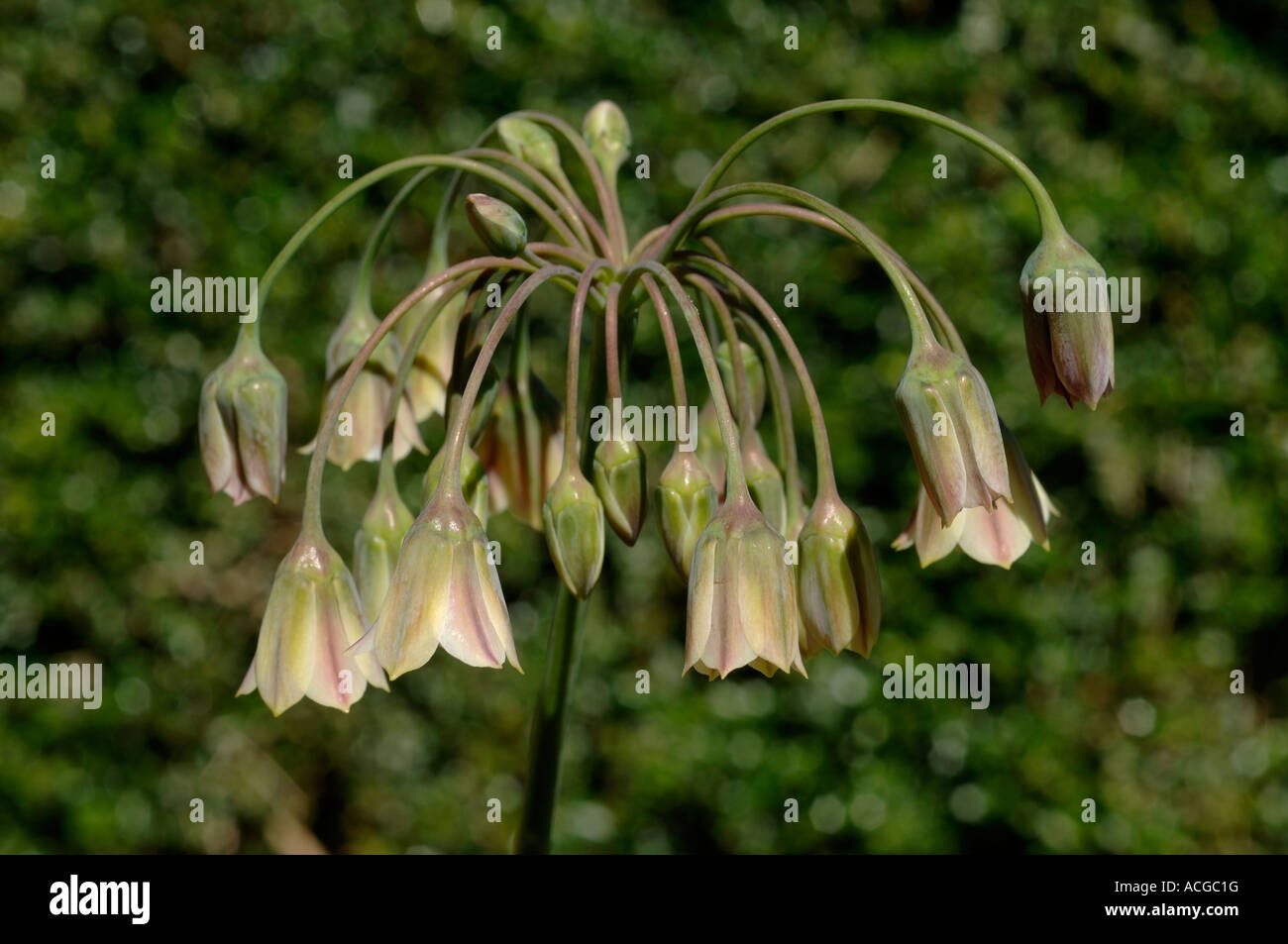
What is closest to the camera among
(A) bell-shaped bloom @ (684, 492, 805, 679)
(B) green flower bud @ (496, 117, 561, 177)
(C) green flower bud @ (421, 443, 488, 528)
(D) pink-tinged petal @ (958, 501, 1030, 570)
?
(A) bell-shaped bloom @ (684, 492, 805, 679)

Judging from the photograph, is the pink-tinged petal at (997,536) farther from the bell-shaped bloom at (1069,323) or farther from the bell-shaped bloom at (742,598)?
the bell-shaped bloom at (742,598)

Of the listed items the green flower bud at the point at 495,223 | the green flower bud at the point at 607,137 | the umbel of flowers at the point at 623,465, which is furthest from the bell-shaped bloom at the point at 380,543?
the green flower bud at the point at 607,137

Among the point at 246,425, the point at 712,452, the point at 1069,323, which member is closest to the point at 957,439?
the point at 1069,323

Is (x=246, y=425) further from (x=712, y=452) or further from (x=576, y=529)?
(x=712, y=452)

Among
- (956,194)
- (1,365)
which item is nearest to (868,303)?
(956,194)

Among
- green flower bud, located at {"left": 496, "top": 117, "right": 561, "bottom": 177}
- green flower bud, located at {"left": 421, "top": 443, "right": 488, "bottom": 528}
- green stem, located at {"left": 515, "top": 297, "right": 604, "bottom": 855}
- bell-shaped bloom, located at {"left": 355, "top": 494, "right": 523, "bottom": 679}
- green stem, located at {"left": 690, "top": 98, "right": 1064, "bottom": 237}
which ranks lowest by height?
green stem, located at {"left": 515, "top": 297, "right": 604, "bottom": 855}

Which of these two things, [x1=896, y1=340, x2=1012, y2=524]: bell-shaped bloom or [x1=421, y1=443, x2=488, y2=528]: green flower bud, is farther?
[x1=421, y1=443, x2=488, y2=528]: green flower bud

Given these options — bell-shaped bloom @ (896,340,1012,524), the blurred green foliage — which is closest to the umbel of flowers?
bell-shaped bloom @ (896,340,1012,524)

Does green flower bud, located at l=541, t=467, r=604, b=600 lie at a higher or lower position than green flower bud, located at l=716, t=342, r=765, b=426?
lower

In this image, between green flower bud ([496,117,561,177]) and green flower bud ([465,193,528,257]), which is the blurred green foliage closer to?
green flower bud ([496,117,561,177])
